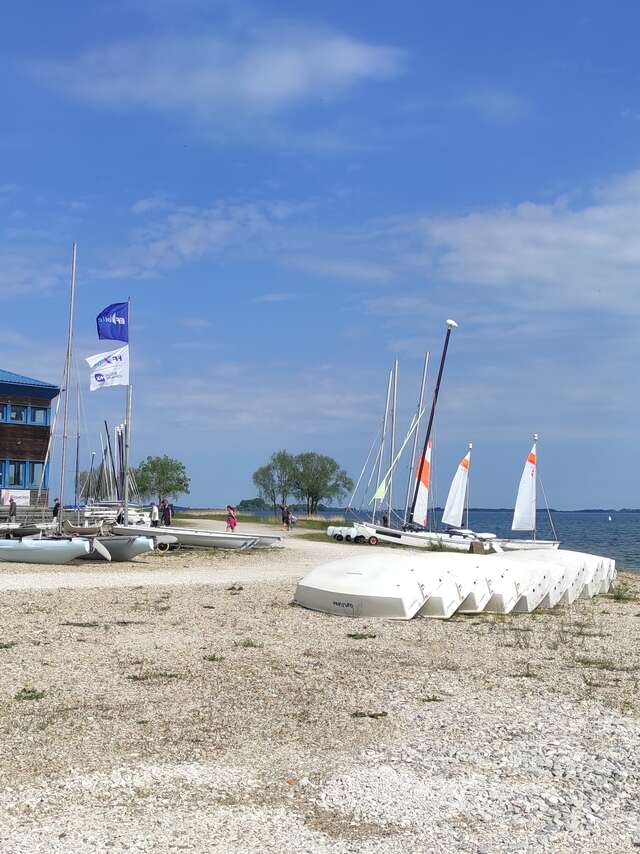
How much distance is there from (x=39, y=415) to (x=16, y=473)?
356 centimetres

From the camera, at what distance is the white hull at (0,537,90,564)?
87.7 ft

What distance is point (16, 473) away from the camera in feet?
158

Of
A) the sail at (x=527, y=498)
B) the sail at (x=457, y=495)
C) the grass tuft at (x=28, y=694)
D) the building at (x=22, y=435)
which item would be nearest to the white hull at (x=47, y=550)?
the grass tuft at (x=28, y=694)

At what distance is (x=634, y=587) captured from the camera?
26.7 metres

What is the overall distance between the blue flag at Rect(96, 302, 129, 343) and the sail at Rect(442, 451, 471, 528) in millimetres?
24199

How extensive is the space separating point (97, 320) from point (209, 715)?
24.1 meters

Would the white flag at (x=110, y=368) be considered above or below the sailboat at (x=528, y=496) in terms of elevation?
above

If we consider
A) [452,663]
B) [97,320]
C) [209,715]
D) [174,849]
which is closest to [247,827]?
[174,849]

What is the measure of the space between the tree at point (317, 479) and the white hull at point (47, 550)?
231ft

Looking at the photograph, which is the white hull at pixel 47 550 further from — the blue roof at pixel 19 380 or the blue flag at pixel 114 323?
the blue roof at pixel 19 380

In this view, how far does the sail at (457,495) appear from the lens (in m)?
49.7

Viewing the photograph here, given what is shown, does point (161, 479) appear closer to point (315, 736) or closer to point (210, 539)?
point (210, 539)

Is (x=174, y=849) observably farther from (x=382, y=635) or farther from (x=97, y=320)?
(x=97, y=320)

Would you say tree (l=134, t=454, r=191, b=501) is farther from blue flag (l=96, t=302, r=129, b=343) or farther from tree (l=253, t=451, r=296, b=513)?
blue flag (l=96, t=302, r=129, b=343)
